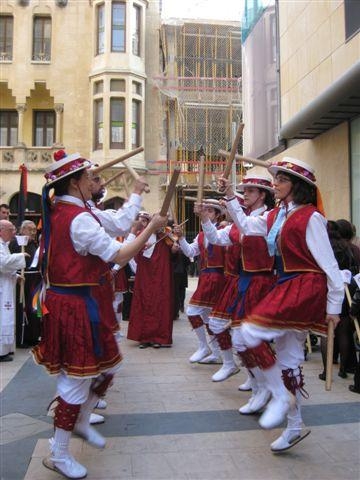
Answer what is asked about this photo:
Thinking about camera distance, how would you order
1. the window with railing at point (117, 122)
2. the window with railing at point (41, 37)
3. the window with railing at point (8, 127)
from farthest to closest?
the window with railing at point (8, 127)
the window with railing at point (41, 37)
the window with railing at point (117, 122)

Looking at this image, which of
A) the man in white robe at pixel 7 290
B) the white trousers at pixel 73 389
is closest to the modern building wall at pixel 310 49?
the man in white robe at pixel 7 290

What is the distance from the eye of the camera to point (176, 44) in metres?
27.7

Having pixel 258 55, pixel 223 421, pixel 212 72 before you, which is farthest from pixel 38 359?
pixel 212 72

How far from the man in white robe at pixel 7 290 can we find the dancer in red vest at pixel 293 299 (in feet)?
13.5

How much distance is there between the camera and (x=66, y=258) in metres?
3.39

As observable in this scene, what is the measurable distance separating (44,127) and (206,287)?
66.8ft

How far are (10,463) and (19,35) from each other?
77.6 feet

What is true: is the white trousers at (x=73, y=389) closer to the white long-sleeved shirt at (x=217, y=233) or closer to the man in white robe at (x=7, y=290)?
the white long-sleeved shirt at (x=217, y=233)

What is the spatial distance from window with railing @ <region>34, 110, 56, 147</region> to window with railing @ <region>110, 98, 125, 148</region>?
10.5 feet

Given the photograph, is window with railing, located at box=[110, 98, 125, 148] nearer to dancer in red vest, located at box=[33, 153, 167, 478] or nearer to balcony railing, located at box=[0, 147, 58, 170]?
balcony railing, located at box=[0, 147, 58, 170]

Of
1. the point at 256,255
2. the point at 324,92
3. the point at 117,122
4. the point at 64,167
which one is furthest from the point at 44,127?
the point at 64,167

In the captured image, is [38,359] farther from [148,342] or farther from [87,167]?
[148,342]

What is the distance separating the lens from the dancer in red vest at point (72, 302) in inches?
131

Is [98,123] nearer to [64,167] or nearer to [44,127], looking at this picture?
[44,127]
